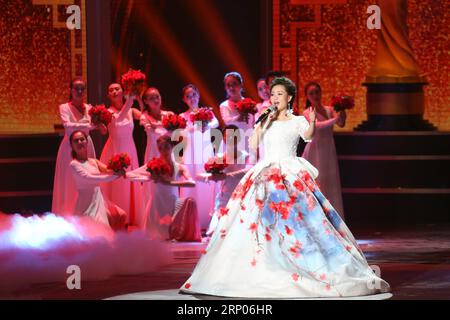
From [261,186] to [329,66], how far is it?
5.63m

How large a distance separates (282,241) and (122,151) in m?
3.81

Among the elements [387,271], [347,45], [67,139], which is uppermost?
[347,45]

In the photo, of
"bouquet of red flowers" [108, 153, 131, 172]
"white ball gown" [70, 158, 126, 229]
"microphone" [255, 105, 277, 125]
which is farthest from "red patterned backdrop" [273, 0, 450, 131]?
"microphone" [255, 105, 277, 125]

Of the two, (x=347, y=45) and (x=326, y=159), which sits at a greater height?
(x=347, y=45)

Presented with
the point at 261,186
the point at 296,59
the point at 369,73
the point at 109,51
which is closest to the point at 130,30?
the point at 109,51

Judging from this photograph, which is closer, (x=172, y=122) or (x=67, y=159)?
(x=172, y=122)

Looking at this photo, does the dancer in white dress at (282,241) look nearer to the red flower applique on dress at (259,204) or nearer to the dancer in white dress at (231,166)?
the red flower applique on dress at (259,204)

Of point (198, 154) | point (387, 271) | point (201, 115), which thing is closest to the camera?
point (387, 271)

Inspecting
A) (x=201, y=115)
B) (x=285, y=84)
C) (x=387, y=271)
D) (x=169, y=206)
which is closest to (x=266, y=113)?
(x=285, y=84)

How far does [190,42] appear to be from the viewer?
1167cm

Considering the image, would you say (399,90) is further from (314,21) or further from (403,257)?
(403,257)

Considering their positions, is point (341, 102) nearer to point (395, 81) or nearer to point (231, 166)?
point (231, 166)

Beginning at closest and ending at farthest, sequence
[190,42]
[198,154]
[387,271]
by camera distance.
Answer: [387,271]
[198,154]
[190,42]

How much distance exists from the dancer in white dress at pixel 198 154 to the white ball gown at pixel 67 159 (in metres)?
0.79
